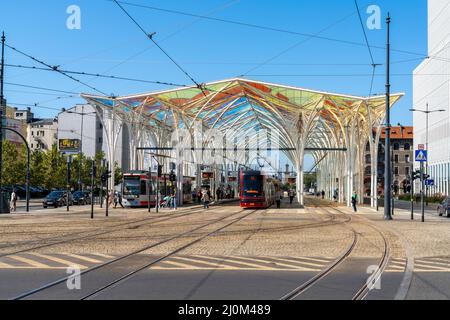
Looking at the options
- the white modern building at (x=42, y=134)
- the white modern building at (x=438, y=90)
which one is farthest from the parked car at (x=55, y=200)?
the white modern building at (x=42, y=134)

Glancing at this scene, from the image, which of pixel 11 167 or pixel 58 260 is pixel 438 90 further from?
pixel 58 260

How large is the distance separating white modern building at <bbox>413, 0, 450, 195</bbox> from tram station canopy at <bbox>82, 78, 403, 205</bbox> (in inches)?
751

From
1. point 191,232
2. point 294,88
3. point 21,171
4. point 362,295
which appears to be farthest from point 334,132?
point 362,295

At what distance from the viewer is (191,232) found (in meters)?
22.2

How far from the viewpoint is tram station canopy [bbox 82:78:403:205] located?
55656mm

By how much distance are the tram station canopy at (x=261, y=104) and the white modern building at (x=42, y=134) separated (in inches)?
2400

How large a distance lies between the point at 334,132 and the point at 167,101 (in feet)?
90.1

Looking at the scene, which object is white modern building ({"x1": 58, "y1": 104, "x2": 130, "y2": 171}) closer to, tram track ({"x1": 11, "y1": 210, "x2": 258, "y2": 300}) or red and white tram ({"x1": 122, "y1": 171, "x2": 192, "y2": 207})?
red and white tram ({"x1": 122, "y1": 171, "x2": 192, "y2": 207})

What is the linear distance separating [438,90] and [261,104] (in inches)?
1226

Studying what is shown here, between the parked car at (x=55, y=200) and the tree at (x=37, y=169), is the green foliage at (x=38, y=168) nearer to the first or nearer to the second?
the tree at (x=37, y=169)

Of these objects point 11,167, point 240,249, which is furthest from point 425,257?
point 11,167

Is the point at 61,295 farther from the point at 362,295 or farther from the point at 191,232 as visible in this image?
the point at 191,232

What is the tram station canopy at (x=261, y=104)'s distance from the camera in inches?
2191

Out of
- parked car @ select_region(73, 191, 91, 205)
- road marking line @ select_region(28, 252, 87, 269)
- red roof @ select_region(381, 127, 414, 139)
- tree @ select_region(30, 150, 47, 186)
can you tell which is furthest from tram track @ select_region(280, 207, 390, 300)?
red roof @ select_region(381, 127, 414, 139)
